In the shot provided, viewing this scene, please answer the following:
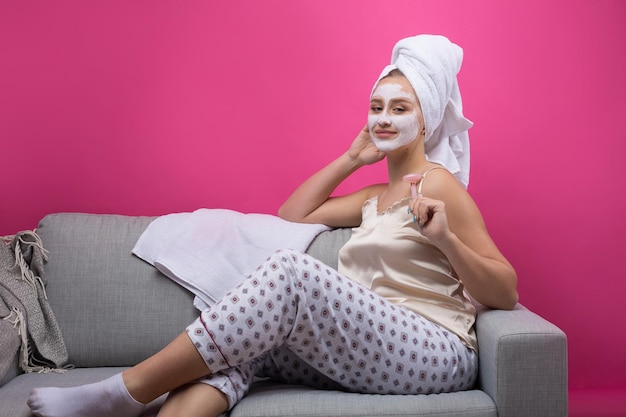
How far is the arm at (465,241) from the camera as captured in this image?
1936 millimetres

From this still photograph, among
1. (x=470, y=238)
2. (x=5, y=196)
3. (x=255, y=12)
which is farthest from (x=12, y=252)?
(x=470, y=238)

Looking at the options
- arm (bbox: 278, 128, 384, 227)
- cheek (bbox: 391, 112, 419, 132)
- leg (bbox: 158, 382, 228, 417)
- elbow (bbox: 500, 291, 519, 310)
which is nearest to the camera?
leg (bbox: 158, 382, 228, 417)

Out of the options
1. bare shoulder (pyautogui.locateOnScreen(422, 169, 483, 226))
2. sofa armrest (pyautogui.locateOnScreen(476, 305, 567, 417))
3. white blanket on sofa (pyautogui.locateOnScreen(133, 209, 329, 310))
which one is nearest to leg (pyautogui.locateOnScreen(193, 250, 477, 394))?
sofa armrest (pyautogui.locateOnScreen(476, 305, 567, 417))

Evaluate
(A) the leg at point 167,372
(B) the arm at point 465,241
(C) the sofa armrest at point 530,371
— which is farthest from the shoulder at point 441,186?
(A) the leg at point 167,372

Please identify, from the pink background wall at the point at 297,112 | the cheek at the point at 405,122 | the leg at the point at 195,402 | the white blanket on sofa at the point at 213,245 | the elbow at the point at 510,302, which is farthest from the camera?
the pink background wall at the point at 297,112

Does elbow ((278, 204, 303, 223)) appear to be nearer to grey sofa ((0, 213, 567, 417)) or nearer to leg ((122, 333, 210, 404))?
grey sofa ((0, 213, 567, 417))

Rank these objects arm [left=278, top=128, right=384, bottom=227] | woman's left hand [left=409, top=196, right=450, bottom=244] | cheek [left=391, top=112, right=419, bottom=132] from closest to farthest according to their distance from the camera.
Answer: woman's left hand [left=409, top=196, right=450, bottom=244]
cheek [left=391, top=112, right=419, bottom=132]
arm [left=278, top=128, right=384, bottom=227]

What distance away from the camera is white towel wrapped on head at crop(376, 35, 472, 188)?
2.23m

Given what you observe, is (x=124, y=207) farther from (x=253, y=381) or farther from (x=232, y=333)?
(x=232, y=333)

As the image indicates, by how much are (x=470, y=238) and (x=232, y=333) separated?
0.63 m

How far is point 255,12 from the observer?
2.84m

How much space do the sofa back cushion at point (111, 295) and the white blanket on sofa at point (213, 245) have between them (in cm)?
4

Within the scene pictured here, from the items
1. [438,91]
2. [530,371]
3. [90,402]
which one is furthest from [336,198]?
[90,402]

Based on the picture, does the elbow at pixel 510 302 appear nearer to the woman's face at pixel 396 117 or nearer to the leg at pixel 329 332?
the leg at pixel 329 332
